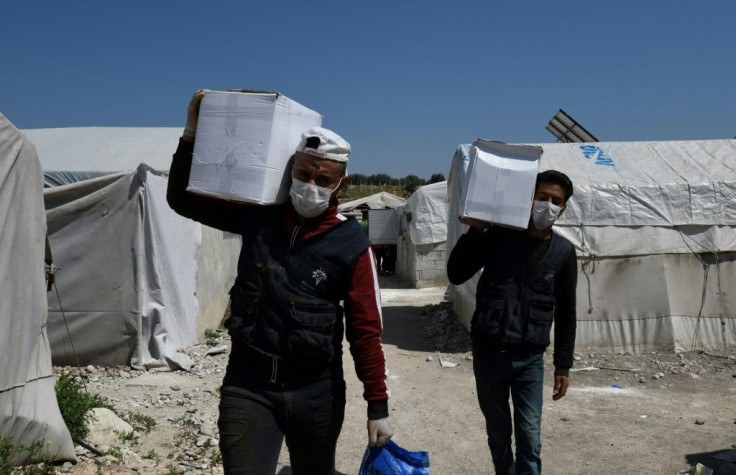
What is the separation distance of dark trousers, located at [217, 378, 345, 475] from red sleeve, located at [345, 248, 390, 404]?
0.14m

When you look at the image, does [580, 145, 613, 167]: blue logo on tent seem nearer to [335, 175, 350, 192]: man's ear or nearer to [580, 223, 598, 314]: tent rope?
[580, 223, 598, 314]: tent rope

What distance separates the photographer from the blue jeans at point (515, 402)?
3125mm

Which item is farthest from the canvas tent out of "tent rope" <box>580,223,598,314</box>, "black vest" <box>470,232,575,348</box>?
"black vest" <box>470,232,575,348</box>

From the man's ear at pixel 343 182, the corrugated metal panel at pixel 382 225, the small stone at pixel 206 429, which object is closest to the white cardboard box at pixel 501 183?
the man's ear at pixel 343 182

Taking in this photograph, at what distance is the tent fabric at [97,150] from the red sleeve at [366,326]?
7.76 meters

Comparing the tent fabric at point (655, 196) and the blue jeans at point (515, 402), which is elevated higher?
the tent fabric at point (655, 196)

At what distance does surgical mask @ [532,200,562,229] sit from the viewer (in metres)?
3.26

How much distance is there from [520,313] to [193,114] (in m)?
1.86

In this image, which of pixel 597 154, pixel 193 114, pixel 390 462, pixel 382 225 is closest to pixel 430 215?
pixel 382 225

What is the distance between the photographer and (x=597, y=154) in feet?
Result: 31.8

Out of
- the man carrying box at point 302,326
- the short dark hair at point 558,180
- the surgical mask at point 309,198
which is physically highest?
the short dark hair at point 558,180

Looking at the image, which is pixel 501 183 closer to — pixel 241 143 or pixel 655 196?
pixel 241 143

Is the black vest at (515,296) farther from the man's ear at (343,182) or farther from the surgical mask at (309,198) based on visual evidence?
the surgical mask at (309,198)

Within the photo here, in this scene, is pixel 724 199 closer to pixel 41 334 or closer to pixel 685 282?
pixel 685 282
